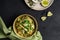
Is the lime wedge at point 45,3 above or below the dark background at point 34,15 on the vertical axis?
above

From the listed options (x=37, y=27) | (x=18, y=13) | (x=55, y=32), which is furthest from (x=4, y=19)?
(x=55, y=32)

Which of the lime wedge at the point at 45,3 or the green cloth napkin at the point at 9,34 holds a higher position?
the lime wedge at the point at 45,3

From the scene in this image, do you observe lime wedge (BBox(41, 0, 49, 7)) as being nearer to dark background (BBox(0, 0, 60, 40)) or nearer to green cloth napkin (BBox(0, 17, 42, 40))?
dark background (BBox(0, 0, 60, 40))

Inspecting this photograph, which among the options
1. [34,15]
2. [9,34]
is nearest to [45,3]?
[34,15]

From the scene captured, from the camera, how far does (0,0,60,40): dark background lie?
1400 millimetres

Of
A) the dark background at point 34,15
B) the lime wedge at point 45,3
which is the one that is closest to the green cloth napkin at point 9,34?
the dark background at point 34,15

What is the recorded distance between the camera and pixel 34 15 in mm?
1416

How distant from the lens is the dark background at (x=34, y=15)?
1.40 metres

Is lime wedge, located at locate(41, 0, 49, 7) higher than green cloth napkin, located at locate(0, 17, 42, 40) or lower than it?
higher

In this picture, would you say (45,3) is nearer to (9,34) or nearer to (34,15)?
(34,15)

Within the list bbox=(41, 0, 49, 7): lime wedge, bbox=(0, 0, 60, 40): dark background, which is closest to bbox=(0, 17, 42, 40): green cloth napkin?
bbox=(0, 0, 60, 40): dark background

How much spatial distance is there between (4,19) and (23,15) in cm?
11

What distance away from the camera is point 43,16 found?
1.41 meters

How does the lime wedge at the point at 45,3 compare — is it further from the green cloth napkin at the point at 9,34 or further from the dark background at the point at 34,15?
the green cloth napkin at the point at 9,34
